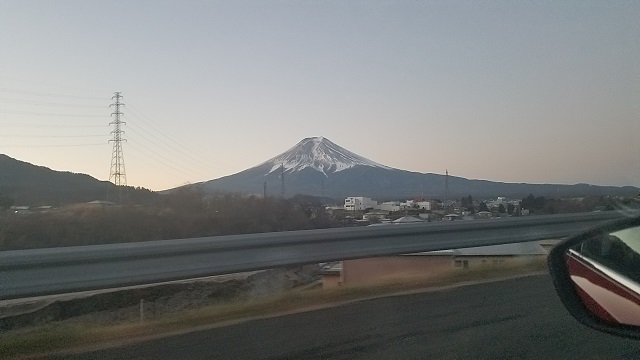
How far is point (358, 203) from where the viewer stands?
12062 millimetres

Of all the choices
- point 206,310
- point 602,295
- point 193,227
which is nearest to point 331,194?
point 193,227

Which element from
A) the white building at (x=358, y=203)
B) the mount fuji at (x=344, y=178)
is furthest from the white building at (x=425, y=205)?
the mount fuji at (x=344, y=178)

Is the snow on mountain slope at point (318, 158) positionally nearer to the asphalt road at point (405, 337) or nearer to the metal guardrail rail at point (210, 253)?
the metal guardrail rail at point (210, 253)

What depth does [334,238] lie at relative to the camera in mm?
8062

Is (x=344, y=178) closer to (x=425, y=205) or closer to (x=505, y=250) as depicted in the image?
(x=425, y=205)

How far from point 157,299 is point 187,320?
3.94 feet

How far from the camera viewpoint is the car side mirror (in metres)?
3.56

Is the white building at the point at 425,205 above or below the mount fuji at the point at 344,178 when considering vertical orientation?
below

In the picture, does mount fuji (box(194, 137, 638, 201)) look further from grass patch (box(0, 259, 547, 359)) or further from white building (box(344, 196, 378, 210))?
grass patch (box(0, 259, 547, 359))

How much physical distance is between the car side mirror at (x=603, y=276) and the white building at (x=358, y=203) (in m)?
7.54

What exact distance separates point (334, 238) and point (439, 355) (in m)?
2.88

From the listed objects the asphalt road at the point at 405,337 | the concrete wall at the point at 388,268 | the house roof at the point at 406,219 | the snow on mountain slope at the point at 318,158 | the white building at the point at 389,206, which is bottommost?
the asphalt road at the point at 405,337

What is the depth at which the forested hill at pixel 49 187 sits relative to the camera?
353 inches

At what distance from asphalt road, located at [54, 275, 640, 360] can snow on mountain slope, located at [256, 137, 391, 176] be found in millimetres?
10513
